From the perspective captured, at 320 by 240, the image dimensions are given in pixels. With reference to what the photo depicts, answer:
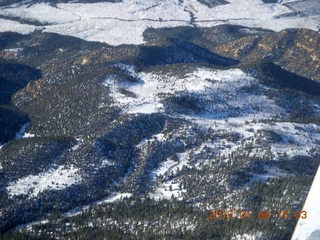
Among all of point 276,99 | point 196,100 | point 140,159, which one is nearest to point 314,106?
point 276,99

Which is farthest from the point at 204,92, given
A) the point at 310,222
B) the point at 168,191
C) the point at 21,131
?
the point at 310,222

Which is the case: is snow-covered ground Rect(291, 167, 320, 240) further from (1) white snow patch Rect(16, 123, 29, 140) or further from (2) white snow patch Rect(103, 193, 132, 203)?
(1) white snow patch Rect(16, 123, 29, 140)

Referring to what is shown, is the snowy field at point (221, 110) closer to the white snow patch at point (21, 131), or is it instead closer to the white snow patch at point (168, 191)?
the white snow patch at point (168, 191)

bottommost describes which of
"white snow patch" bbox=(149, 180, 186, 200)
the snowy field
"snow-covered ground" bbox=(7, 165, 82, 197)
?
"snow-covered ground" bbox=(7, 165, 82, 197)

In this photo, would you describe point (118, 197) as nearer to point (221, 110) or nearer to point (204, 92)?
point (221, 110)
